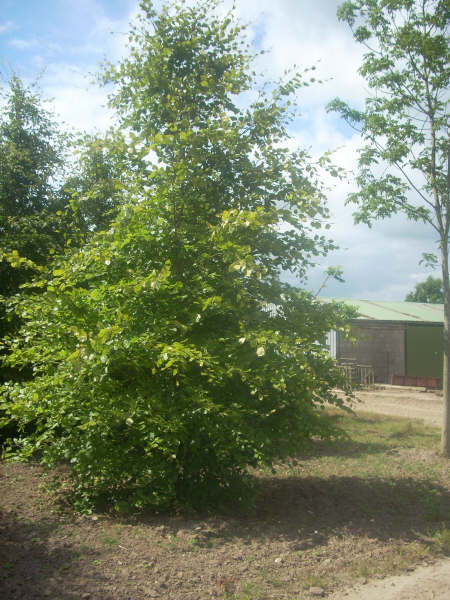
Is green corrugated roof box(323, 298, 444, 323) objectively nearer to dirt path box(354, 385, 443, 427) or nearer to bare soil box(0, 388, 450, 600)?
dirt path box(354, 385, 443, 427)

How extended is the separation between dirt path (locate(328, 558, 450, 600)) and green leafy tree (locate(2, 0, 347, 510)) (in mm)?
1520

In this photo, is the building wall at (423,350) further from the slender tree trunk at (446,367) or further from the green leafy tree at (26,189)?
the green leafy tree at (26,189)

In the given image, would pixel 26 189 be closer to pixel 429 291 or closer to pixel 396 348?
pixel 396 348

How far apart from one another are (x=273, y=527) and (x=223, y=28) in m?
6.59

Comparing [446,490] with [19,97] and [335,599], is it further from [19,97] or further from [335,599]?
[19,97]

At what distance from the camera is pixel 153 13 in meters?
7.69

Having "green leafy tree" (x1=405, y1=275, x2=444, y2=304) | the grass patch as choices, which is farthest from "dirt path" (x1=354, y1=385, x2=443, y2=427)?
"green leafy tree" (x1=405, y1=275, x2=444, y2=304)

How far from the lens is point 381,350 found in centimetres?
2420

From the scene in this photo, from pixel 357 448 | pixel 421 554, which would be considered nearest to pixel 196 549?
pixel 421 554

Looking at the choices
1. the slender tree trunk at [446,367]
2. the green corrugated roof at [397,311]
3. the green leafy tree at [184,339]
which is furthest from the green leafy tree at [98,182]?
the green corrugated roof at [397,311]

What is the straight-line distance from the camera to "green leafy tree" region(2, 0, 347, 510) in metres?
5.08

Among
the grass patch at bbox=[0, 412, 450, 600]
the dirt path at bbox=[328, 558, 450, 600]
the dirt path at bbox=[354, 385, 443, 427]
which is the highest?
the dirt path at bbox=[354, 385, 443, 427]

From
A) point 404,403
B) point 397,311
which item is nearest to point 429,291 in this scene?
point 397,311

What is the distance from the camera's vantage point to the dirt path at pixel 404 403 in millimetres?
14695
